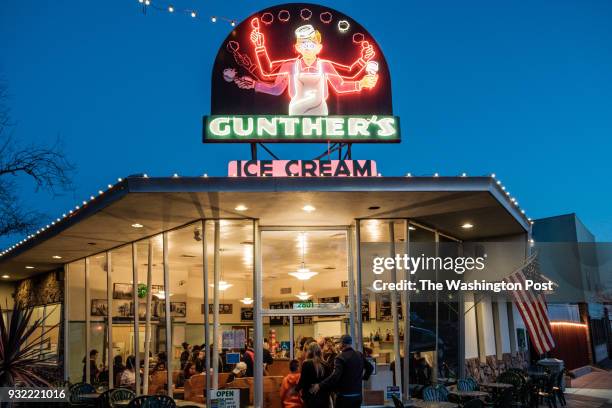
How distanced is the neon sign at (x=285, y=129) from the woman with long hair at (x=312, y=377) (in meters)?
4.67

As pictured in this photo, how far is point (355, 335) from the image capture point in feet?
38.7

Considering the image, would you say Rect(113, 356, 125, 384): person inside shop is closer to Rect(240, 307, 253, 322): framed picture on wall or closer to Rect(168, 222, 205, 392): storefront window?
Rect(168, 222, 205, 392): storefront window

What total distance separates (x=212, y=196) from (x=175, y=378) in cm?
648

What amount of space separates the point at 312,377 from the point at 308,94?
660cm

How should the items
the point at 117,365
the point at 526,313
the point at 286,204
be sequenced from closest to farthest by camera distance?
the point at 286,204 → the point at 526,313 → the point at 117,365

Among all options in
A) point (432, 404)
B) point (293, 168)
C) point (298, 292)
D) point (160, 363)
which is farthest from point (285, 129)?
point (160, 363)

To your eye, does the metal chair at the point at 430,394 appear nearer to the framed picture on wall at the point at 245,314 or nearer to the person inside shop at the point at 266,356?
the person inside shop at the point at 266,356

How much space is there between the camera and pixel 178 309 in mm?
18812

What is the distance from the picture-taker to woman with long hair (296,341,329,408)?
28.1 feet

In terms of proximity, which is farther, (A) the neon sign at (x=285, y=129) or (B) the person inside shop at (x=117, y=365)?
(B) the person inside shop at (x=117, y=365)

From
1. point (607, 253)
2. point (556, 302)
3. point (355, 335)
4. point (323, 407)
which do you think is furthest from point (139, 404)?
point (607, 253)

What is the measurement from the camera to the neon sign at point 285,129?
11.8 meters

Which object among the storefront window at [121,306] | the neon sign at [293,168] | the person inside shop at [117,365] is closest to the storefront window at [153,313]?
the storefront window at [121,306]

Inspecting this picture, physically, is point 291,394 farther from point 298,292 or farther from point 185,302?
point 185,302
